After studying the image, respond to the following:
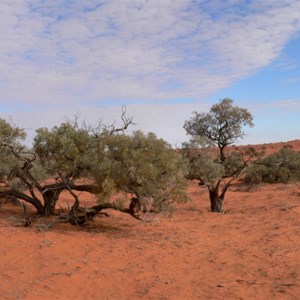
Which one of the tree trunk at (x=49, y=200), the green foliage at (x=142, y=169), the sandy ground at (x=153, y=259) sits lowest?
the sandy ground at (x=153, y=259)

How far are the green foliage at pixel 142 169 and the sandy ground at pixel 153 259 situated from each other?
4.57ft

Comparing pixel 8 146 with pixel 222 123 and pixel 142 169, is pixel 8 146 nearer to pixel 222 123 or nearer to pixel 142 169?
pixel 142 169

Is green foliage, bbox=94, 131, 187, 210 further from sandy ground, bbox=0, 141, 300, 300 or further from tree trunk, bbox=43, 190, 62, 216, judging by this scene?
tree trunk, bbox=43, 190, 62, 216

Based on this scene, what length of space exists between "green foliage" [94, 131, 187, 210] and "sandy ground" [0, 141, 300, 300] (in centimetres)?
139

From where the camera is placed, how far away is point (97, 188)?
11.9 m

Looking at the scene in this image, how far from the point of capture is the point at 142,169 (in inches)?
444

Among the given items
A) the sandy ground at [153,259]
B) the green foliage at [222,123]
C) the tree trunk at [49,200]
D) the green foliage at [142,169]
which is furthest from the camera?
the green foliage at [222,123]

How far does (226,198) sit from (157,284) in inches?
617

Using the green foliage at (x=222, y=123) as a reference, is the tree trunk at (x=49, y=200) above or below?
below

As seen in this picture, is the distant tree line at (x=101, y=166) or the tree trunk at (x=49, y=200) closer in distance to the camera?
the distant tree line at (x=101, y=166)

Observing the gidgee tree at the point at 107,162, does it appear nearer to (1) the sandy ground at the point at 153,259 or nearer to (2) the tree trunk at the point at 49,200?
(2) the tree trunk at the point at 49,200

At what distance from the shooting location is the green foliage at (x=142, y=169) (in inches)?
447

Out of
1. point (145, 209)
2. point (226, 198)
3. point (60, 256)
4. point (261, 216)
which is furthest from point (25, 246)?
point (226, 198)

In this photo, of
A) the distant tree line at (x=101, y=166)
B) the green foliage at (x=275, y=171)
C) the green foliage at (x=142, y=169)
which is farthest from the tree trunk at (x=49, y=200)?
the green foliage at (x=275, y=171)
